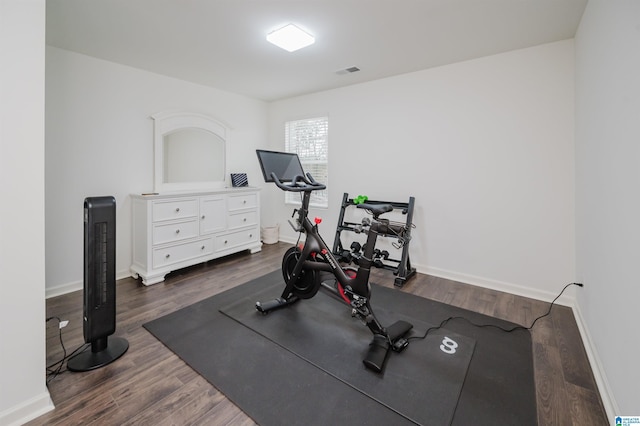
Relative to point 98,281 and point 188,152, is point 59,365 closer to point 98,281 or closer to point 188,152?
point 98,281

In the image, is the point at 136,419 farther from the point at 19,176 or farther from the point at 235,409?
the point at 19,176

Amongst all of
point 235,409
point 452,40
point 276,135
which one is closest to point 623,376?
point 235,409

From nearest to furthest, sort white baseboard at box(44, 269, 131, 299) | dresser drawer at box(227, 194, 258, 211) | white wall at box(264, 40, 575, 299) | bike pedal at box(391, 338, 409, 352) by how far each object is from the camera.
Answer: bike pedal at box(391, 338, 409, 352)
white wall at box(264, 40, 575, 299)
white baseboard at box(44, 269, 131, 299)
dresser drawer at box(227, 194, 258, 211)

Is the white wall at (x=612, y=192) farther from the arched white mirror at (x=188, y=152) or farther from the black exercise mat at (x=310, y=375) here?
the arched white mirror at (x=188, y=152)

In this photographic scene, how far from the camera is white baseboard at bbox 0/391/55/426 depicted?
1.42 metres

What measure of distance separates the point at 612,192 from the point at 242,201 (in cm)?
397

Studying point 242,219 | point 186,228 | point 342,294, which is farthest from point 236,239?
point 342,294

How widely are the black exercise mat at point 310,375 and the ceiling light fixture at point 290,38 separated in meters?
2.59

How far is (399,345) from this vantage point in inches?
82.7

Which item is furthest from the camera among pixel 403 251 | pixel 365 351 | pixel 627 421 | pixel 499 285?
pixel 403 251

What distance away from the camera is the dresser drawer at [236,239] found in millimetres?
4078

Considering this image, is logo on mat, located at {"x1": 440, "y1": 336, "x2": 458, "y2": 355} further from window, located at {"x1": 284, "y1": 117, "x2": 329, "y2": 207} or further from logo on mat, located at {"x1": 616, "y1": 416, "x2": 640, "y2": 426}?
window, located at {"x1": 284, "y1": 117, "x2": 329, "y2": 207}

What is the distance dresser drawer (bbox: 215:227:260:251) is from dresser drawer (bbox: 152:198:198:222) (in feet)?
1.83

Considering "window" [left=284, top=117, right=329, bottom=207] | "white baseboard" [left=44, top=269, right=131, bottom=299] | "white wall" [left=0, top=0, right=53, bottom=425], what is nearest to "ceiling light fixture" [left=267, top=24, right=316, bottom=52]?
"white wall" [left=0, top=0, right=53, bottom=425]
